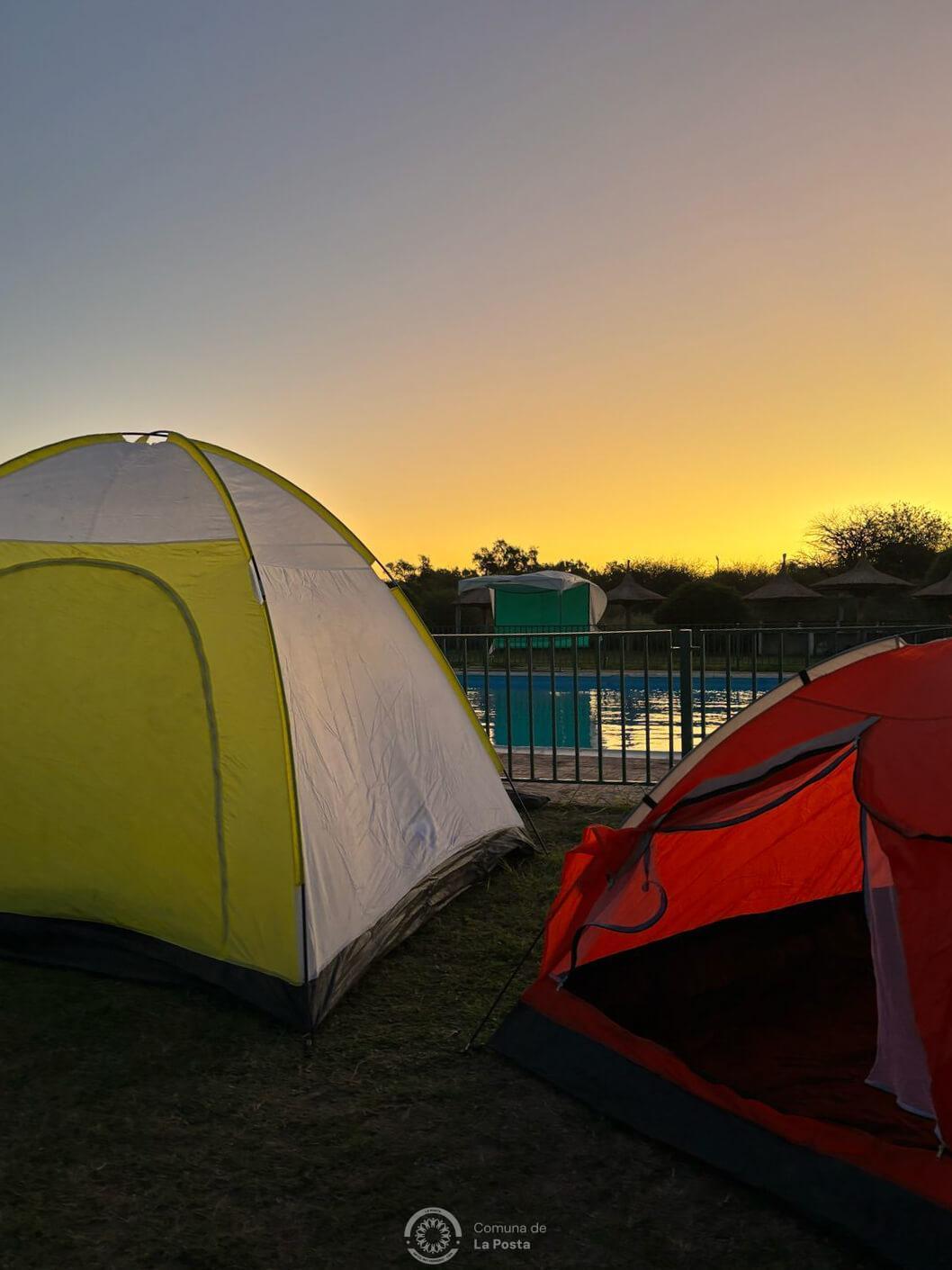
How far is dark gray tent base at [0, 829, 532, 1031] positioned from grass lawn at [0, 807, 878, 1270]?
8 cm

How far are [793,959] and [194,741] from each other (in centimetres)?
234

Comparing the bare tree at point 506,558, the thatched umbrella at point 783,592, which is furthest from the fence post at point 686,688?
the bare tree at point 506,558

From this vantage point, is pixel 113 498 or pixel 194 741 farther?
pixel 113 498

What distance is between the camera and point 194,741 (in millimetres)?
3398

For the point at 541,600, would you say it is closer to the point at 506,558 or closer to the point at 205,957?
the point at 506,558

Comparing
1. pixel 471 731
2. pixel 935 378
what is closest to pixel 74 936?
pixel 471 731

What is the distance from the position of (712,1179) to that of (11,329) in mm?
9545

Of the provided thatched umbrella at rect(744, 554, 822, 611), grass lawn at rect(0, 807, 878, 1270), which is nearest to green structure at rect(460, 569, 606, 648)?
thatched umbrella at rect(744, 554, 822, 611)

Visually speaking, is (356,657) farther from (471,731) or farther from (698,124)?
(698,124)

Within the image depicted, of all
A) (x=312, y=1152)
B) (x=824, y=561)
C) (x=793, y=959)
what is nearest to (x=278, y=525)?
(x=312, y=1152)

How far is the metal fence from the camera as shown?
21.7 feet

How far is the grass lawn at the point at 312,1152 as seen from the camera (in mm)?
2057

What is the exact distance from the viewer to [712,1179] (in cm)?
228

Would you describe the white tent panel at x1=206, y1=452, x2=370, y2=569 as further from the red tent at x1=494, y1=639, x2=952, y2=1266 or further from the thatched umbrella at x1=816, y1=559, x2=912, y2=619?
the thatched umbrella at x1=816, y1=559, x2=912, y2=619
